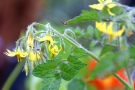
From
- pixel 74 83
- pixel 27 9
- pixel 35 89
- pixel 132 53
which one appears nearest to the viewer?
pixel 132 53

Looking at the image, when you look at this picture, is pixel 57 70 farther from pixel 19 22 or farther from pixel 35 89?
pixel 19 22

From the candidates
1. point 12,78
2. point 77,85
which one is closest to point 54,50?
point 77,85

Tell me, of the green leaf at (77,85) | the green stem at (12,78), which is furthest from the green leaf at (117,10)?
the green stem at (12,78)

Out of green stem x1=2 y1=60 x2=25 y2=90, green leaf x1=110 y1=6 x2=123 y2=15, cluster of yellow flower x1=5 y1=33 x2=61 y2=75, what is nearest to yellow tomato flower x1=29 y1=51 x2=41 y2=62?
cluster of yellow flower x1=5 y1=33 x2=61 y2=75

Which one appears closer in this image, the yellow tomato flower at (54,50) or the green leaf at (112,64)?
the green leaf at (112,64)

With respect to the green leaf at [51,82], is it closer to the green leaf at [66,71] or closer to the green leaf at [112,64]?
the green leaf at [66,71]

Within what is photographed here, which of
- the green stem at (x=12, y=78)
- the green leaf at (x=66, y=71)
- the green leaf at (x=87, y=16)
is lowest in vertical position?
the green stem at (x=12, y=78)

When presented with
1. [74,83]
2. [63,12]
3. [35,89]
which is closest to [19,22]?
[63,12]
